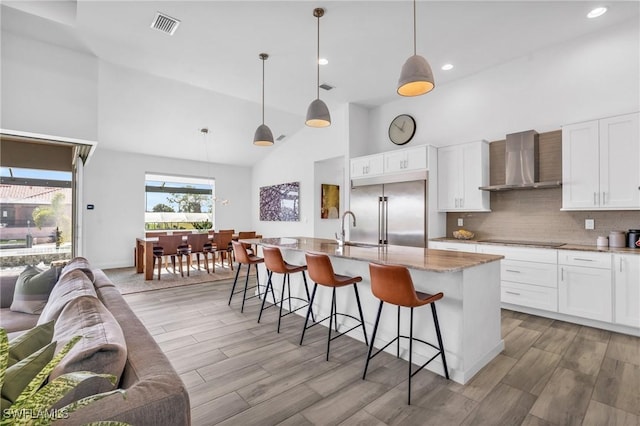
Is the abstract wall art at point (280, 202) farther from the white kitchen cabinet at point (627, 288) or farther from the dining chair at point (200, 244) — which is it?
the white kitchen cabinet at point (627, 288)

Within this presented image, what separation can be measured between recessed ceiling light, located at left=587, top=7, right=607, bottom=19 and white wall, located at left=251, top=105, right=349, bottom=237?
3.47m

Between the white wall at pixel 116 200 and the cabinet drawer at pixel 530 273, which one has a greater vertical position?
the white wall at pixel 116 200

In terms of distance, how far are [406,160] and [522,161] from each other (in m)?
1.58

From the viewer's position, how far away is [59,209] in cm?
468

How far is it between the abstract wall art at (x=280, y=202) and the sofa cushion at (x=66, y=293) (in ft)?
17.0

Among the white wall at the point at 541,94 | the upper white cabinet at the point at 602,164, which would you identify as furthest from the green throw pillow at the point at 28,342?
the white wall at the point at 541,94

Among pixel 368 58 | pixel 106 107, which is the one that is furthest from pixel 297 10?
pixel 106 107

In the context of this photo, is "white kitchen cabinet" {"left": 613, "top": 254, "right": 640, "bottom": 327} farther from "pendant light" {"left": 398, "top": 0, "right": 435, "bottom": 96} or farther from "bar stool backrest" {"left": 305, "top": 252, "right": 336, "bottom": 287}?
"bar stool backrest" {"left": 305, "top": 252, "right": 336, "bottom": 287}

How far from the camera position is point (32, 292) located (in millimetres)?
2430

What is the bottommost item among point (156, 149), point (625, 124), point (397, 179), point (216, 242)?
point (216, 242)

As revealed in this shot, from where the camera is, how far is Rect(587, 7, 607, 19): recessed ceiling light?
10.4ft

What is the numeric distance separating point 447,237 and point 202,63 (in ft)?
14.8

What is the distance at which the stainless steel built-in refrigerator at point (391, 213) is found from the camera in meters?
4.72

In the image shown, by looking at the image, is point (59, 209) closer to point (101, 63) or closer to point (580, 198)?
point (101, 63)
